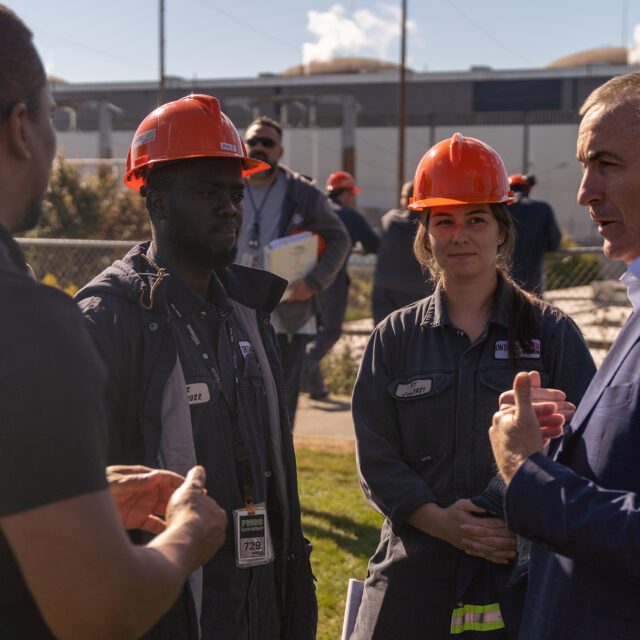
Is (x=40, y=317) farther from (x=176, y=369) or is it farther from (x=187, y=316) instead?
(x=187, y=316)

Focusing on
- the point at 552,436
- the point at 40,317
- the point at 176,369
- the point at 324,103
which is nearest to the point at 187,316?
the point at 176,369

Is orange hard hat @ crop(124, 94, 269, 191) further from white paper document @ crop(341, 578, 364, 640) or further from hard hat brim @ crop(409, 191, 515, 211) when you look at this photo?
white paper document @ crop(341, 578, 364, 640)

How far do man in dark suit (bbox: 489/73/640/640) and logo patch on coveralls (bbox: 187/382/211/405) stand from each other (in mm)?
931

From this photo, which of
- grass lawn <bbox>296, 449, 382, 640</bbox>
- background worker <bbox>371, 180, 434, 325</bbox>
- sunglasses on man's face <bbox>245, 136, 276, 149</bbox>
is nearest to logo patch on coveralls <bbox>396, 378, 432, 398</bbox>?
grass lawn <bbox>296, 449, 382, 640</bbox>

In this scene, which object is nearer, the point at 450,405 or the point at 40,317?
the point at 40,317

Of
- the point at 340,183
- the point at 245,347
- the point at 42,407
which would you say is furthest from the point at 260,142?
the point at 42,407

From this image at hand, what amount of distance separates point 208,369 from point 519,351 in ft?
3.47

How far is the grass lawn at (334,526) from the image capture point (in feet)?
16.6

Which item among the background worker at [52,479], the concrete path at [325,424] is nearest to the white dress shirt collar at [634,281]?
the background worker at [52,479]

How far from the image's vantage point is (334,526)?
6168mm

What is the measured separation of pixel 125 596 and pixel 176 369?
118cm

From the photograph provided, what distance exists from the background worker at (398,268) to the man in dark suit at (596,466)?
615cm

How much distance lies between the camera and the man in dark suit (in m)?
1.94

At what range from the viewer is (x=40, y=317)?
148 centimetres
